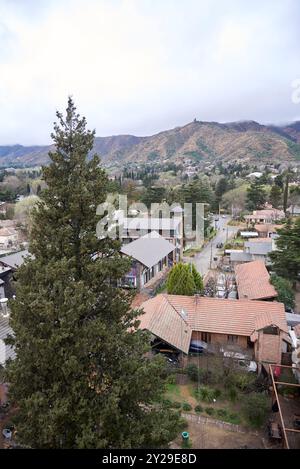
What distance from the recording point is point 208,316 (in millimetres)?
17141

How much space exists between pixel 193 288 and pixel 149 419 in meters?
13.6

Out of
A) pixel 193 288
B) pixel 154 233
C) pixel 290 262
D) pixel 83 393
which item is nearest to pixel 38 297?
pixel 83 393

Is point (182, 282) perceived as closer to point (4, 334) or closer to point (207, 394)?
point (207, 394)

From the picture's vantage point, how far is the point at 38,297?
22.0 ft

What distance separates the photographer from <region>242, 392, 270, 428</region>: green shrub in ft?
37.7

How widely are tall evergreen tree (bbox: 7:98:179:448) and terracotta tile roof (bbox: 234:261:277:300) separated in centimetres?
1494

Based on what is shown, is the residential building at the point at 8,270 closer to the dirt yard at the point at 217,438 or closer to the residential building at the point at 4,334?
the residential building at the point at 4,334

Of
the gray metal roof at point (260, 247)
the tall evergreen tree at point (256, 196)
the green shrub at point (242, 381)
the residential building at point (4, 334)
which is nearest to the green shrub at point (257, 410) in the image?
the green shrub at point (242, 381)

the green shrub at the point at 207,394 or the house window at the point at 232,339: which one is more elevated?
the house window at the point at 232,339

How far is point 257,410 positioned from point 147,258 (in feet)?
52.0

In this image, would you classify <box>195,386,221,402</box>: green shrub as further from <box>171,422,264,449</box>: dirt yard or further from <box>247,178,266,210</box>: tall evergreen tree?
<box>247,178,266,210</box>: tall evergreen tree

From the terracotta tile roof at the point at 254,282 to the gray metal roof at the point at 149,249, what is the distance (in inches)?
274
